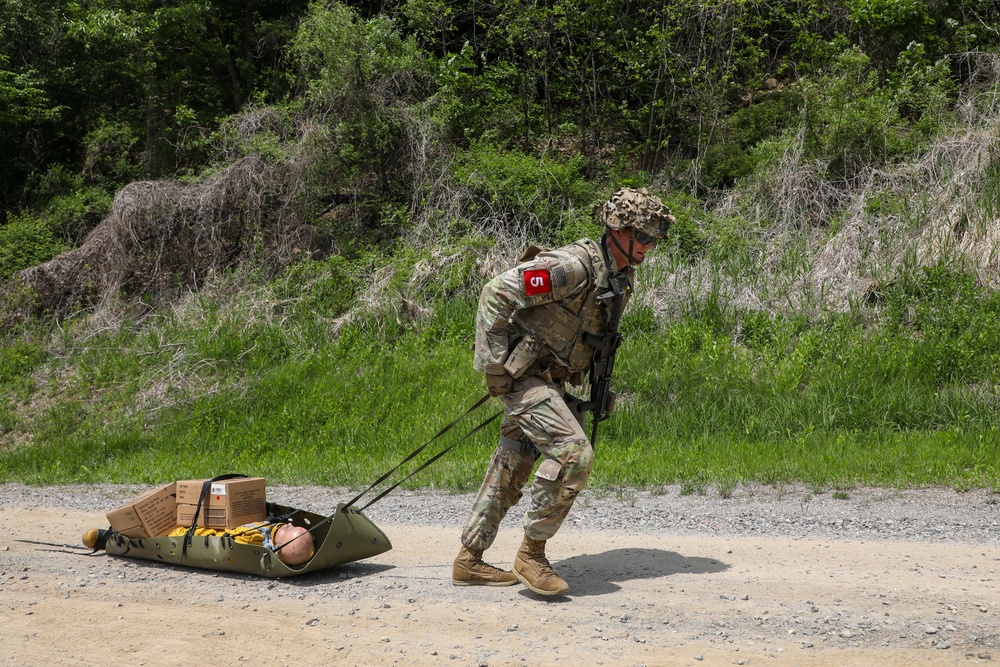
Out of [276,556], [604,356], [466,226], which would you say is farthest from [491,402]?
[604,356]

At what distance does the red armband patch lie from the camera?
4.82 m

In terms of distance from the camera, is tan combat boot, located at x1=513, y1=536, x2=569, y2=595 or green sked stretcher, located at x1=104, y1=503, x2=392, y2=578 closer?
tan combat boot, located at x1=513, y1=536, x2=569, y2=595

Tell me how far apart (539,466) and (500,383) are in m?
0.50

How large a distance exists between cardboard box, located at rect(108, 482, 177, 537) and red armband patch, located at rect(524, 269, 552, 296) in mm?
2821

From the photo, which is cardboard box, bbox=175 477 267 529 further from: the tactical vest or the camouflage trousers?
the tactical vest

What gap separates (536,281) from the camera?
4.82 metres

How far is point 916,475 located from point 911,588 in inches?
98.4

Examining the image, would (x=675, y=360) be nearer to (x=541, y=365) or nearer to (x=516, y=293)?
(x=541, y=365)

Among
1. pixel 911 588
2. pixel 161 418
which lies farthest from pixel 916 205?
pixel 161 418

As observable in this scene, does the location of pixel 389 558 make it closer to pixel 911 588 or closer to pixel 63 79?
pixel 911 588

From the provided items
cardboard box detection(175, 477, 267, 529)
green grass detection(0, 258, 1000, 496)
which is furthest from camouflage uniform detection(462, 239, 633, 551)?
green grass detection(0, 258, 1000, 496)

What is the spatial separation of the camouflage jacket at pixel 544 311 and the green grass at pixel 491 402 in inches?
107

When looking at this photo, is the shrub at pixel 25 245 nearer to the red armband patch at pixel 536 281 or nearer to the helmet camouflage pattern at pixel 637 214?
the red armband patch at pixel 536 281

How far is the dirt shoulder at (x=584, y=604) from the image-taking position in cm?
426
